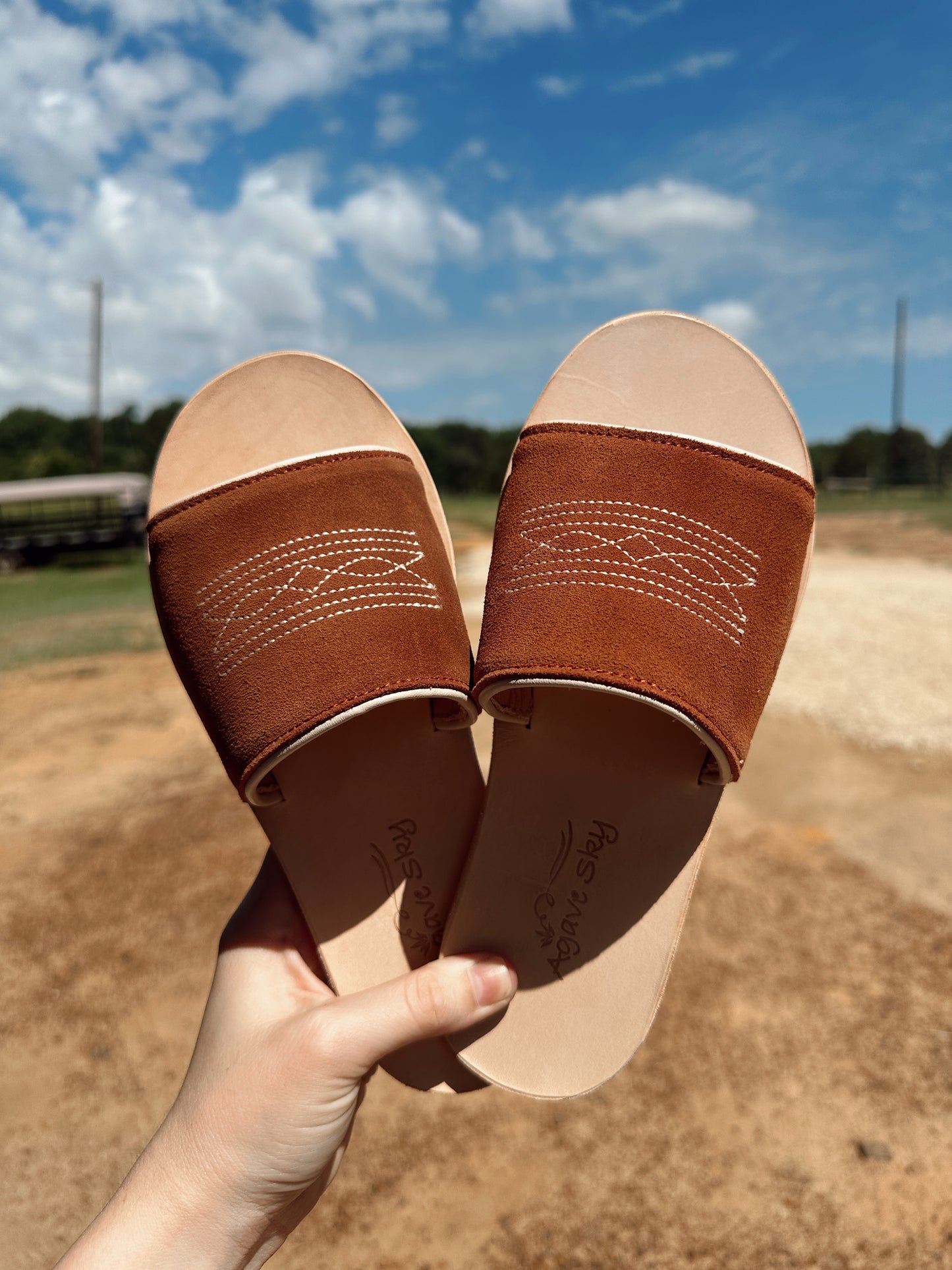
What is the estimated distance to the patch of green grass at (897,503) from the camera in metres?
16.6

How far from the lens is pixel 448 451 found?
46.2 m

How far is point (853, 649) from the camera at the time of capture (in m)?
6.48

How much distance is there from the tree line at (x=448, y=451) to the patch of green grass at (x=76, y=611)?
19.8 meters

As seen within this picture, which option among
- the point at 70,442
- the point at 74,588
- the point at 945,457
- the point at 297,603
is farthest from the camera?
the point at 70,442

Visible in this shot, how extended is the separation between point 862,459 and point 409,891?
37.8 m

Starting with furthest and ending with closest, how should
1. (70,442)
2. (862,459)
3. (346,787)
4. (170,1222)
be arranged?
(70,442)
(862,459)
(346,787)
(170,1222)

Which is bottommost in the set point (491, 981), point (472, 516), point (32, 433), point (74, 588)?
point (74, 588)

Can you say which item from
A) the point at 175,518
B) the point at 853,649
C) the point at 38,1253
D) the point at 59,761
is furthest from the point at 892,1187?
the point at 853,649

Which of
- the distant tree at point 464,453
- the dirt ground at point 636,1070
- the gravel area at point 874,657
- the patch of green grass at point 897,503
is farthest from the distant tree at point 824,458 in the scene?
the dirt ground at point 636,1070

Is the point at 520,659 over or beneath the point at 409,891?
over

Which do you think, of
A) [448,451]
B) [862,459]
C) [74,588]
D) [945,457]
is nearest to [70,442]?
[448,451]

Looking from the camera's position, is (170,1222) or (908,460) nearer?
(170,1222)

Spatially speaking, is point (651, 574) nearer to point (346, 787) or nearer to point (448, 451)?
point (346, 787)

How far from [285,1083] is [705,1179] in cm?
139
